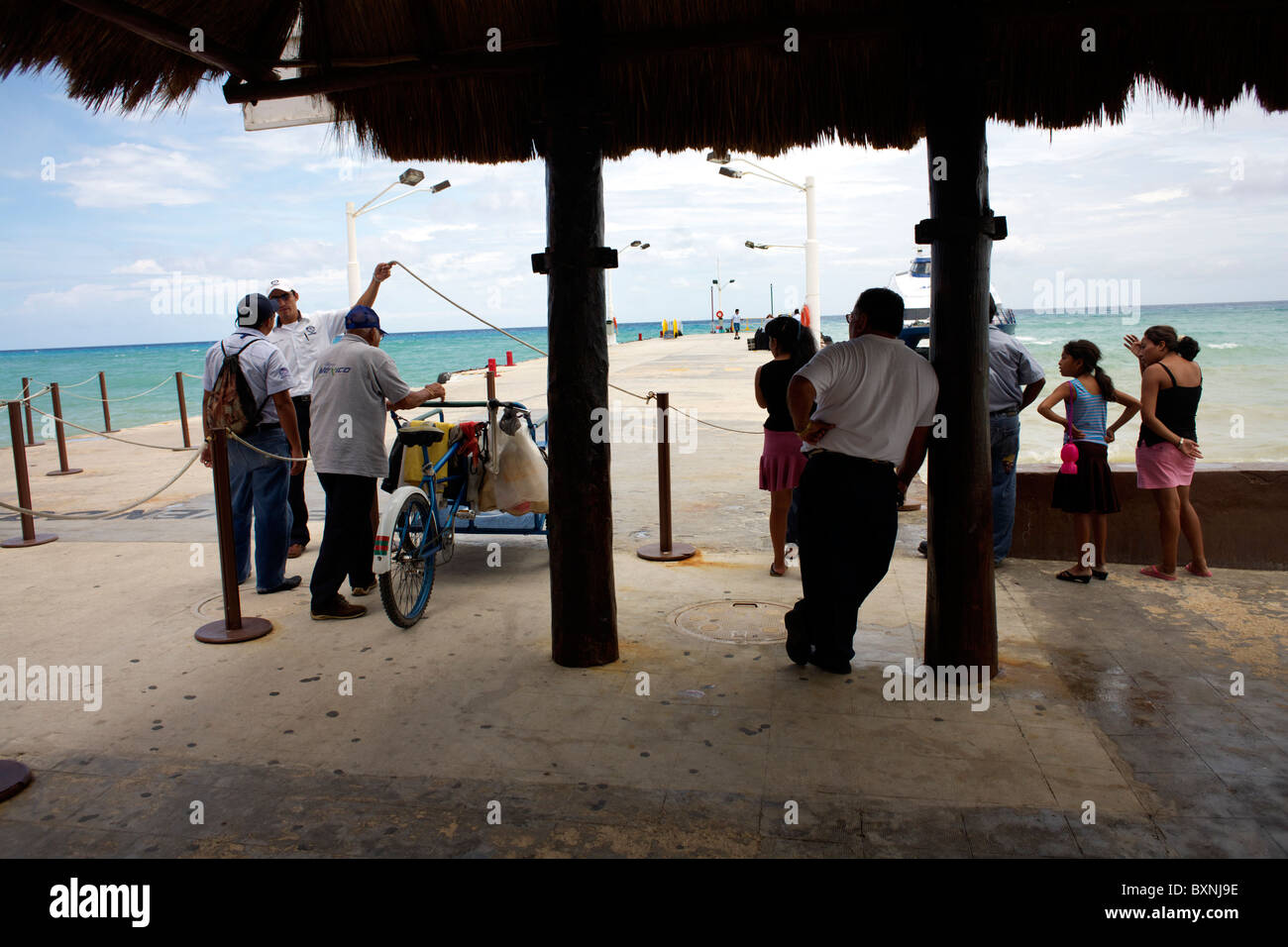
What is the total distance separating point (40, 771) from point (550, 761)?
210 cm

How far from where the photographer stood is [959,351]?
14.9 feet

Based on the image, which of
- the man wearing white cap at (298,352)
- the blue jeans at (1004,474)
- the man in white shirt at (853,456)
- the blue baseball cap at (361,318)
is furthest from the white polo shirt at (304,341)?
the blue jeans at (1004,474)

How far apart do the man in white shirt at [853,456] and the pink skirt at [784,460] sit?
1.60 metres

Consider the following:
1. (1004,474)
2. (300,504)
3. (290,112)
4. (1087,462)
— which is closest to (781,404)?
(1004,474)

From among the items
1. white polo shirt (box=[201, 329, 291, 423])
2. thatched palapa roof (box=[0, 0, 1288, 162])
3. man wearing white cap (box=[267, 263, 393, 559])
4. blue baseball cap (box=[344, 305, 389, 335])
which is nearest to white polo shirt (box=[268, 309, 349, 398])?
man wearing white cap (box=[267, 263, 393, 559])

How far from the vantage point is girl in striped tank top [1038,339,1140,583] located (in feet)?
21.5

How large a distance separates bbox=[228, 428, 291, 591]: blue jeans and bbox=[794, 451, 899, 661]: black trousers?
12.1 ft

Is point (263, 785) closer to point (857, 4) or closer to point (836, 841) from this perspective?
point (836, 841)

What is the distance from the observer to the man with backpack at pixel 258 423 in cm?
621

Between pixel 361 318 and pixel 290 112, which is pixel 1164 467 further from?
pixel 290 112

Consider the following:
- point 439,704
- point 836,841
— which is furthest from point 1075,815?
point 439,704

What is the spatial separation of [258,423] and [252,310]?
2.62 feet

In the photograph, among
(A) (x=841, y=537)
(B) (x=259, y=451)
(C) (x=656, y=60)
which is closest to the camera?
(A) (x=841, y=537)
